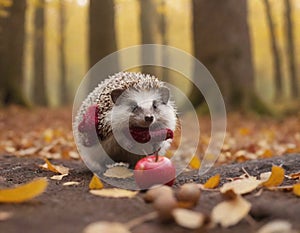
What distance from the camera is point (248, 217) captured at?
7.18 feet

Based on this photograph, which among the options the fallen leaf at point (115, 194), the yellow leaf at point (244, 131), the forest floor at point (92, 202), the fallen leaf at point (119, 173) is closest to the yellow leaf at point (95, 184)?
the forest floor at point (92, 202)

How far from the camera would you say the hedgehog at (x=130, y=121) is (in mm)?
3475

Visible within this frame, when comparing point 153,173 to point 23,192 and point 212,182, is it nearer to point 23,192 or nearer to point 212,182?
point 212,182

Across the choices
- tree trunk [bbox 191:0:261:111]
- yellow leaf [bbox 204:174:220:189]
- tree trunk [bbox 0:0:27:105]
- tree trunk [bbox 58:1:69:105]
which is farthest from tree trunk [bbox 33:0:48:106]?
yellow leaf [bbox 204:174:220:189]

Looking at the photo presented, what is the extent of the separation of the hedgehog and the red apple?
0.48 meters

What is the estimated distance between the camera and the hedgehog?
347 cm

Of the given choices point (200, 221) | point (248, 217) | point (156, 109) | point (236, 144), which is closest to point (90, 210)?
point (200, 221)

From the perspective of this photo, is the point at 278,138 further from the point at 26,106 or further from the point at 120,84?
the point at 26,106

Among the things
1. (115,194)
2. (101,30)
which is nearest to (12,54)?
(101,30)

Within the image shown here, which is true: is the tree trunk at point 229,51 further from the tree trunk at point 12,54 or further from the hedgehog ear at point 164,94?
the hedgehog ear at point 164,94

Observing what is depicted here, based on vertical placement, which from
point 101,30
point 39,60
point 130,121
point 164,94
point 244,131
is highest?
point 101,30

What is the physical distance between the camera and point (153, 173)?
2863mm

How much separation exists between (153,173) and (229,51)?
7890mm

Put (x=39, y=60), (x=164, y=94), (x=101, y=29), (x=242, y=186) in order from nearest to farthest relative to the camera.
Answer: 1. (x=242, y=186)
2. (x=164, y=94)
3. (x=101, y=29)
4. (x=39, y=60)
